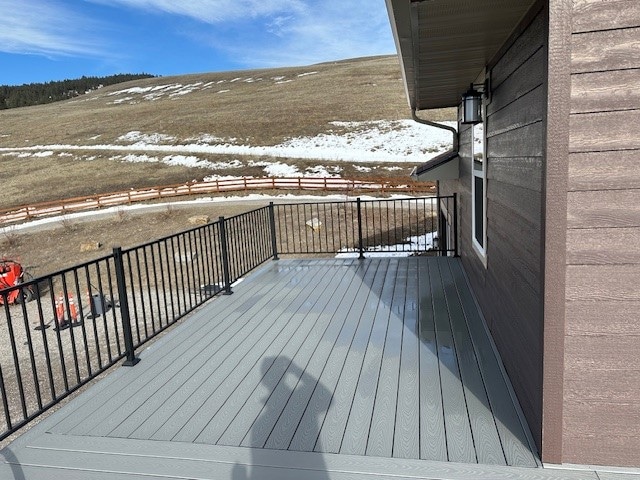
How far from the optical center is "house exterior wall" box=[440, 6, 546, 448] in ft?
7.00

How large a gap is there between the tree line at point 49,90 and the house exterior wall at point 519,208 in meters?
87.7

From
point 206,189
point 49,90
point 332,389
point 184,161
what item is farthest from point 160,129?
point 49,90

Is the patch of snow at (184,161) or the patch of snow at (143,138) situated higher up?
the patch of snow at (143,138)

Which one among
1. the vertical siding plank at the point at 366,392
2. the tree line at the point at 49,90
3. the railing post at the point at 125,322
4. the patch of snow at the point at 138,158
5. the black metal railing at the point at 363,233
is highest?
the tree line at the point at 49,90

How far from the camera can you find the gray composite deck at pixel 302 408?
2227 mm

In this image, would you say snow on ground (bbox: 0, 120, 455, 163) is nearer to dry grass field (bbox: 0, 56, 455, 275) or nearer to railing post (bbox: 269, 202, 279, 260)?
dry grass field (bbox: 0, 56, 455, 275)

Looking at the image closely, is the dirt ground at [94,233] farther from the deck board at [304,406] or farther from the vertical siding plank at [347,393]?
the vertical siding plank at [347,393]

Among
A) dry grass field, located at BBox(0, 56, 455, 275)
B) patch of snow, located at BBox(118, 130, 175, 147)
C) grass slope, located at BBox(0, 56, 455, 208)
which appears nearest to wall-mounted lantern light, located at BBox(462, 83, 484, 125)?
dry grass field, located at BBox(0, 56, 455, 275)

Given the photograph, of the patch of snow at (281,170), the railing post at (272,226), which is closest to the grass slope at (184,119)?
the patch of snow at (281,170)

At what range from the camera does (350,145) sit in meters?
27.9

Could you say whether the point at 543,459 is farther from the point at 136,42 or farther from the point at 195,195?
the point at 136,42

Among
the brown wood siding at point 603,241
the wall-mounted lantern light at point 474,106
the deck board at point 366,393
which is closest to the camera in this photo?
the brown wood siding at point 603,241

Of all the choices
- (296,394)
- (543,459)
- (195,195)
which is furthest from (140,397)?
(195,195)

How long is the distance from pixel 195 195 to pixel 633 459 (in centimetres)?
2020
